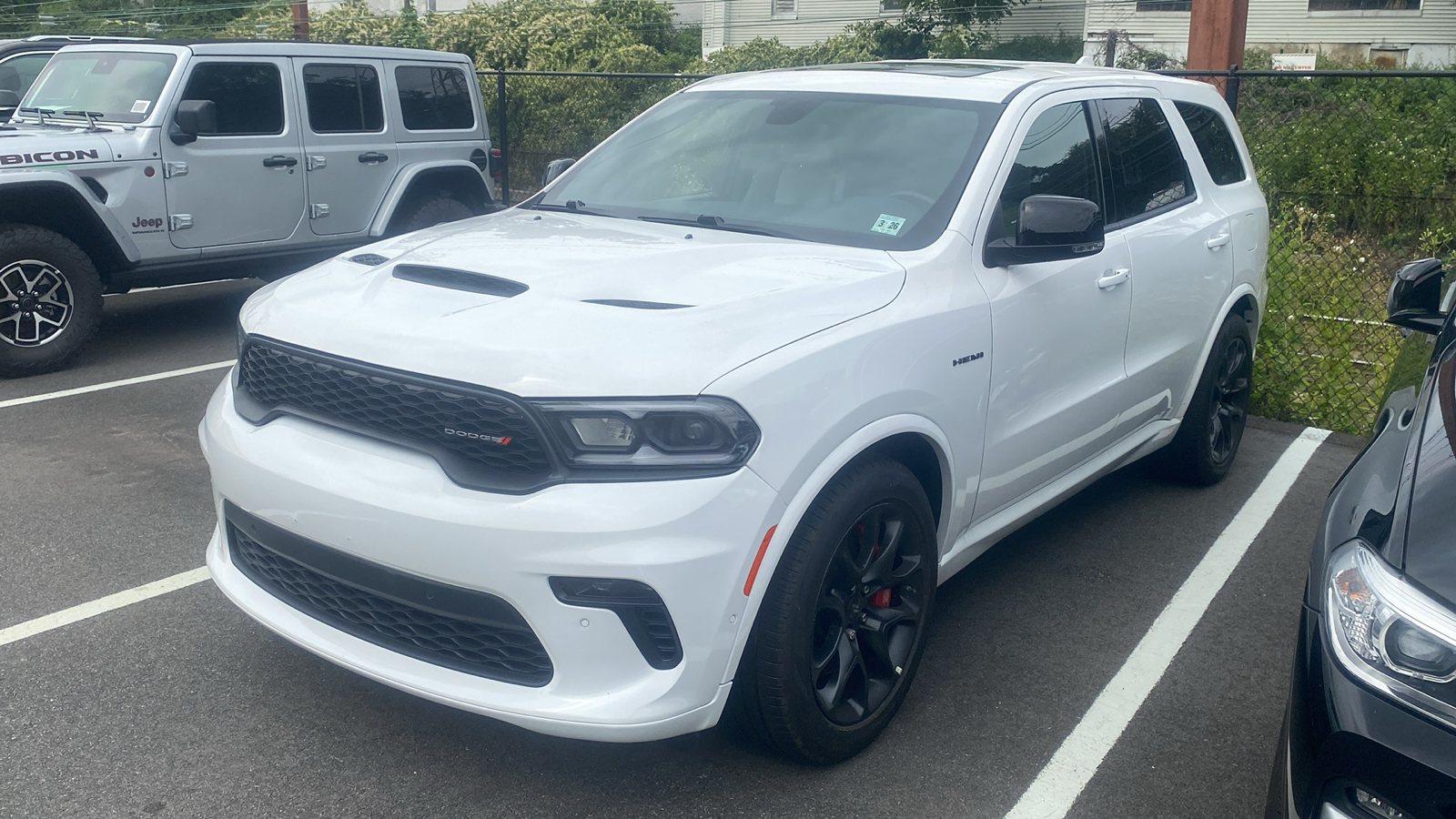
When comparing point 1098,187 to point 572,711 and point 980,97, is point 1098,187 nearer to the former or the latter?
point 980,97

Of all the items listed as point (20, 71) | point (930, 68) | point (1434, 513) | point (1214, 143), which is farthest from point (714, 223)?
point (20, 71)

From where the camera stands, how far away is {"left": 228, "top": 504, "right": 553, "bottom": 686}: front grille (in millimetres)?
2723

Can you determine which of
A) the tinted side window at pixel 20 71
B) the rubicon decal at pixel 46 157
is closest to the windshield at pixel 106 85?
the rubicon decal at pixel 46 157

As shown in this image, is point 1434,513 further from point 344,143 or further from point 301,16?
point 301,16

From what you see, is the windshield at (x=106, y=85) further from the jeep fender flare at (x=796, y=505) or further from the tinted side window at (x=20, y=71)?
the jeep fender flare at (x=796, y=505)

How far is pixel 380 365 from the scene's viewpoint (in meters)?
2.85

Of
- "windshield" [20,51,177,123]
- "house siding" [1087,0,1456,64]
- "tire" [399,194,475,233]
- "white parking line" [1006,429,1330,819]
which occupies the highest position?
"house siding" [1087,0,1456,64]

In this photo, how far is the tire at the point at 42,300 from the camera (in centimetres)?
692

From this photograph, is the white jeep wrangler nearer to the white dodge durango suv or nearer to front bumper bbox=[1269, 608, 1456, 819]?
the white dodge durango suv

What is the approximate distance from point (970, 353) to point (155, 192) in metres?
5.86

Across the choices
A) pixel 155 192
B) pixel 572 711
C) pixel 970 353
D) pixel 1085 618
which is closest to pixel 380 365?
pixel 572 711

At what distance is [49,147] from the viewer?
6930mm

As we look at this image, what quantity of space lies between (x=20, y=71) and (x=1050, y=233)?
1003 centimetres

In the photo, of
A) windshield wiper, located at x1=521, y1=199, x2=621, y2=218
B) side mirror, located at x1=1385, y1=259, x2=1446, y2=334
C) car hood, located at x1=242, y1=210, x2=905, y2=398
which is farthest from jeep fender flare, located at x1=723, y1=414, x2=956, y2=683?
side mirror, located at x1=1385, y1=259, x2=1446, y2=334
